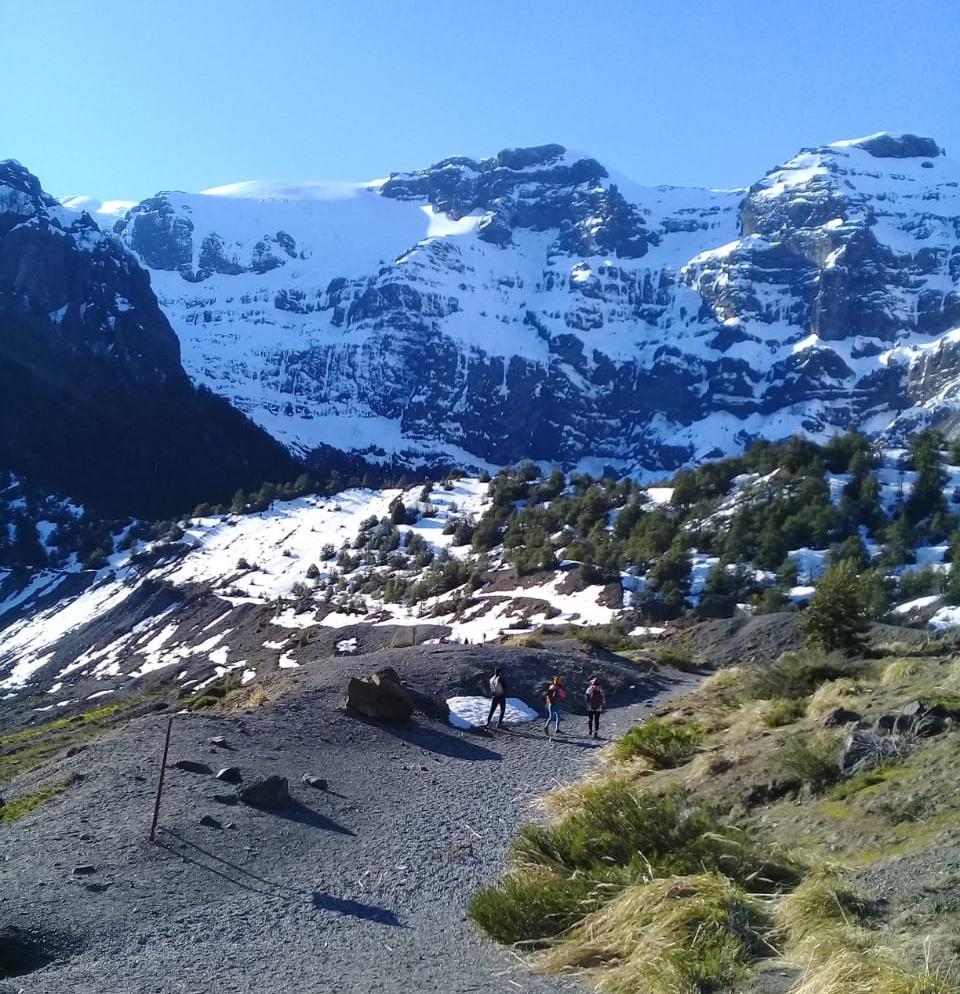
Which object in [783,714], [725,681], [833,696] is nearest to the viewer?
[783,714]

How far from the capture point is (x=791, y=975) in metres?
5.58

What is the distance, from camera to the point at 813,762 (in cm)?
909

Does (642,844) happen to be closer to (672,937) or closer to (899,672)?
(672,937)

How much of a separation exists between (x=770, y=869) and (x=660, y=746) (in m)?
5.39

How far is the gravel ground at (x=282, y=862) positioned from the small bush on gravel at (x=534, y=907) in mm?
189

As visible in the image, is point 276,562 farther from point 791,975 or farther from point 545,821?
point 791,975

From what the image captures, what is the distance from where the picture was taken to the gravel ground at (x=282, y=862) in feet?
23.4

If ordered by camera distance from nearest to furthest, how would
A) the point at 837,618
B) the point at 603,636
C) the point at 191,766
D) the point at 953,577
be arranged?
the point at 191,766 < the point at 837,618 < the point at 603,636 < the point at 953,577

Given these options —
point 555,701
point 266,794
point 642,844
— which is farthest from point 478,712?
point 642,844

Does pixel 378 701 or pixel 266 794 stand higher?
pixel 266 794

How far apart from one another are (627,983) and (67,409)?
149 metres

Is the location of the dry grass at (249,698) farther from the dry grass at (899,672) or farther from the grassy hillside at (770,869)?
the dry grass at (899,672)

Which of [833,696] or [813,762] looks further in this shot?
[833,696]

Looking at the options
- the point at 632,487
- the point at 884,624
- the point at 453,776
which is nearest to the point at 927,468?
the point at 884,624
